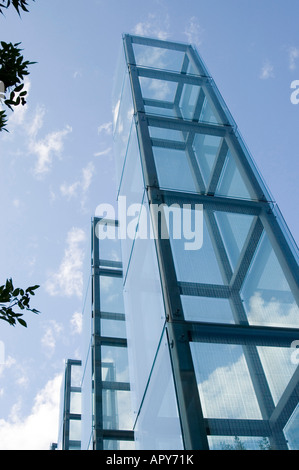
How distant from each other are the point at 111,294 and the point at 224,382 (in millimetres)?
6050

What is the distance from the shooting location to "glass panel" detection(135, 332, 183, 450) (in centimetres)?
280

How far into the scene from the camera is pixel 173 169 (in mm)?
4543

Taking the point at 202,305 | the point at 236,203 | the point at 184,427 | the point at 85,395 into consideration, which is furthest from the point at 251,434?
the point at 85,395

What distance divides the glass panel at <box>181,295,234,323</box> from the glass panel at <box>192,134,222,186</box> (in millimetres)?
1627

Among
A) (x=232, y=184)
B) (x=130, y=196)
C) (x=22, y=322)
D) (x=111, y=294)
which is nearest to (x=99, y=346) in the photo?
(x=111, y=294)

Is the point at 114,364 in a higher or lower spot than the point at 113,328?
lower

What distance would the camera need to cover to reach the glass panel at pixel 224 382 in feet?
8.74

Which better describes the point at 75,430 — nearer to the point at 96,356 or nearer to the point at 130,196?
the point at 96,356

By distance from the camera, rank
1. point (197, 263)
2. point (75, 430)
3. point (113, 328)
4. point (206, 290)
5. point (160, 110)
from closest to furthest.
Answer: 1. point (206, 290)
2. point (197, 263)
3. point (160, 110)
4. point (113, 328)
5. point (75, 430)

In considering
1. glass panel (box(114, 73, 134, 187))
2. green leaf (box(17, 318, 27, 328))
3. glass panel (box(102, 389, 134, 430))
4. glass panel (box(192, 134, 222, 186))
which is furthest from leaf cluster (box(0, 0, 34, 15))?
glass panel (box(102, 389, 134, 430))

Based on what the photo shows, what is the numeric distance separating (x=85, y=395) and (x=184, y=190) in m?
5.14

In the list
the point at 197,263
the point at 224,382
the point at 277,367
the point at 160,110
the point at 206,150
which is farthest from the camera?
the point at 160,110
